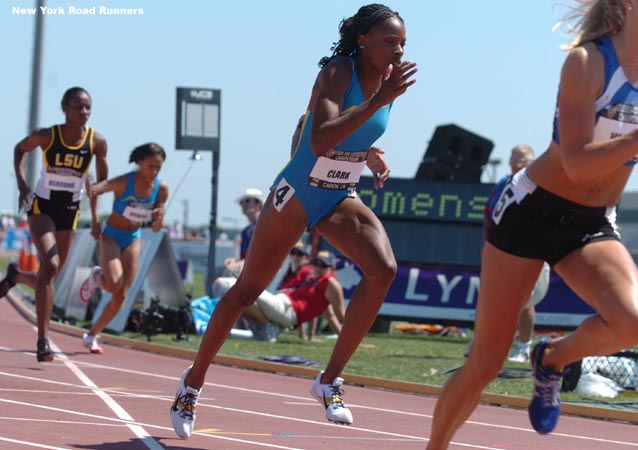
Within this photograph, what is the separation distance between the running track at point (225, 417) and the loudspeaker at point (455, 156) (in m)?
9.41

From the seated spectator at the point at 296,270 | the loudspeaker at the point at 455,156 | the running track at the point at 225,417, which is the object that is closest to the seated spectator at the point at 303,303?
the seated spectator at the point at 296,270

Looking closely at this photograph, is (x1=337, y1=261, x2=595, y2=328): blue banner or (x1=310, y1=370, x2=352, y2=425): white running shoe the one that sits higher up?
(x1=310, y1=370, x2=352, y2=425): white running shoe

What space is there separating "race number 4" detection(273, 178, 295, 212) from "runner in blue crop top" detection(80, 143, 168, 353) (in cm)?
611

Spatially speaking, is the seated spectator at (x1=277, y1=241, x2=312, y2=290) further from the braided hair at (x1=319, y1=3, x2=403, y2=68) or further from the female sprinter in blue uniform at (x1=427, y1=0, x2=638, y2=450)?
the female sprinter in blue uniform at (x1=427, y1=0, x2=638, y2=450)

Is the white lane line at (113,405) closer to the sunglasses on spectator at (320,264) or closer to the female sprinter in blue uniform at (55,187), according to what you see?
the female sprinter in blue uniform at (55,187)

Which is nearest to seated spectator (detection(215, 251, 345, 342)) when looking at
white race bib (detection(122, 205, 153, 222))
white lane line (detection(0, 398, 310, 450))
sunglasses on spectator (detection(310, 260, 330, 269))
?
sunglasses on spectator (detection(310, 260, 330, 269))

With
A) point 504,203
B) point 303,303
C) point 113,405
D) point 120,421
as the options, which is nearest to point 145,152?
point 303,303

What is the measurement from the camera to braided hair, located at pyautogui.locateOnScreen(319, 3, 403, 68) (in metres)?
6.53

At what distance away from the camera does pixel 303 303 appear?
1620cm

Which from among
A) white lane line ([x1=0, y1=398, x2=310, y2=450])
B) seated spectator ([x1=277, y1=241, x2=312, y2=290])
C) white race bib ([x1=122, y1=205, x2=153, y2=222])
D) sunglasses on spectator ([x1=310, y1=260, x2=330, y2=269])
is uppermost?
white race bib ([x1=122, y1=205, x2=153, y2=222])

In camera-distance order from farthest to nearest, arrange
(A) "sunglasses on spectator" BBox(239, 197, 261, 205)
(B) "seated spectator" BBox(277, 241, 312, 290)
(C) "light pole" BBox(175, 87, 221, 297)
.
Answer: (C) "light pole" BBox(175, 87, 221, 297) < (A) "sunglasses on spectator" BBox(239, 197, 261, 205) < (B) "seated spectator" BBox(277, 241, 312, 290)

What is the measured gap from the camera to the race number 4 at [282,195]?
6.50 meters

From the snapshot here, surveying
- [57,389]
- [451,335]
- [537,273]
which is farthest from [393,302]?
[537,273]

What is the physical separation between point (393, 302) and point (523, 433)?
11.2 m
